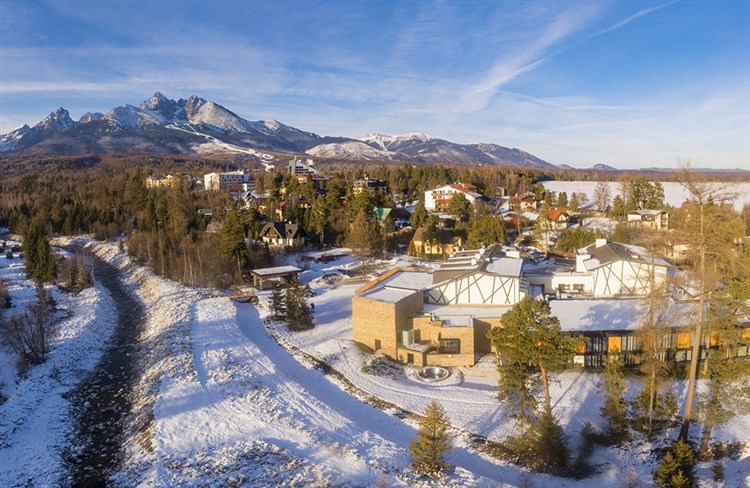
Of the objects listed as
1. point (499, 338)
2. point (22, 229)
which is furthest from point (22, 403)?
point (22, 229)

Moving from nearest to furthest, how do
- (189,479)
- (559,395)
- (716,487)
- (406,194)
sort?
(716,487) < (189,479) < (559,395) < (406,194)

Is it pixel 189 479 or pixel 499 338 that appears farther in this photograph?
pixel 499 338

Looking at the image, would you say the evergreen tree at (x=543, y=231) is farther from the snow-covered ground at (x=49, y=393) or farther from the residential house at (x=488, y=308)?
the snow-covered ground at (x=49, y=393)

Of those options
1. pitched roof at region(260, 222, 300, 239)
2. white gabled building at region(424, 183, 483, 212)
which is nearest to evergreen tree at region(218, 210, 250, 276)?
pitched roof at region(260, 222, 300, 239)

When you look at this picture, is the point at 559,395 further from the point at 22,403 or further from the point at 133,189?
the point at 133,189

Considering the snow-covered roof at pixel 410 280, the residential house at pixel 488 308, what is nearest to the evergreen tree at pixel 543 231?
the residential house at pixel 488 308

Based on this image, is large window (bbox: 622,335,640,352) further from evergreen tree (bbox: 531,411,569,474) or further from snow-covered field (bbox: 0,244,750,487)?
evergreen tree (bbox: 531,411,569,474)

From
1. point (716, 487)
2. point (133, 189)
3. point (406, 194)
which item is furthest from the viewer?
point (406, 194)
